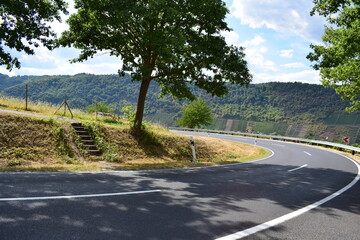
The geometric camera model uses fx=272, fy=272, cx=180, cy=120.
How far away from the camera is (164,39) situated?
12891 millimetres

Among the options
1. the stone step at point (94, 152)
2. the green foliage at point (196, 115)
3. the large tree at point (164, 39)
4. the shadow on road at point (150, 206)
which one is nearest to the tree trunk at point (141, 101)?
the large tree at point (164, 39)

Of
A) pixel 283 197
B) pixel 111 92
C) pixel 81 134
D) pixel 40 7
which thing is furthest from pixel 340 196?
pixel 111 92

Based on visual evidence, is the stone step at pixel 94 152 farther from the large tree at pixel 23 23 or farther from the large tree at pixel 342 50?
the large tree at pixel 342 50

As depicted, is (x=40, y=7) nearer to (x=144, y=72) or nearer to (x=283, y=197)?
(x=144, y=72)

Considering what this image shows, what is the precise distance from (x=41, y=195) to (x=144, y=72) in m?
9.64

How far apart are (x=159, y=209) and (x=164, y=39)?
9.63 m

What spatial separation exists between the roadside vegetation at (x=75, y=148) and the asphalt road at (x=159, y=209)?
289cm

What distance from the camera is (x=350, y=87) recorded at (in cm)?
2439

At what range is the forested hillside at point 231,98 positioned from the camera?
134 meters

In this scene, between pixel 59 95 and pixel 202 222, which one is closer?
pixel 202 222

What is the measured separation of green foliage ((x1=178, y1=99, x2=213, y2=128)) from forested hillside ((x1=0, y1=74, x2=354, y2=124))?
54.5 m

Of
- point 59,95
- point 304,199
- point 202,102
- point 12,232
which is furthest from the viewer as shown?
point 59,95

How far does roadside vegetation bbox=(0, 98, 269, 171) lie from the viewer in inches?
411

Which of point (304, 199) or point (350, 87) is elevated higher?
point (350, 87)
